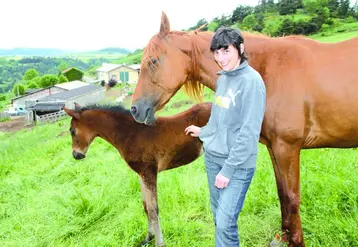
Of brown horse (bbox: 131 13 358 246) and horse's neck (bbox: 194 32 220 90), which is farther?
horse's neck (bbox: 194 32 220 90)

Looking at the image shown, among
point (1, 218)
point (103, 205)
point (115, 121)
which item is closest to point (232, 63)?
point (115, 121)

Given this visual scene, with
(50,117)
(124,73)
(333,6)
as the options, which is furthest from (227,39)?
(124,73)

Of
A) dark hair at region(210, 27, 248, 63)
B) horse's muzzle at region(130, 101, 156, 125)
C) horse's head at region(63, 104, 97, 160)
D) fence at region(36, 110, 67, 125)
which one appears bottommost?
fence at region(36, 110, 67, 125)

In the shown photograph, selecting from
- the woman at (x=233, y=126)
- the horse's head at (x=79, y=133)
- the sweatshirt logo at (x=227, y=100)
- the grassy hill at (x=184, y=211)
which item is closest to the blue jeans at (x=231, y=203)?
the woman at (x=233, y=126)

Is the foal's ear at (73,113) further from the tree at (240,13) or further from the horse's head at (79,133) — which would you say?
the tree at (240,13)

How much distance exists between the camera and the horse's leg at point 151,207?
352 centimetres

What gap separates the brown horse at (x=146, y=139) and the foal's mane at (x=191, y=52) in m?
0.92

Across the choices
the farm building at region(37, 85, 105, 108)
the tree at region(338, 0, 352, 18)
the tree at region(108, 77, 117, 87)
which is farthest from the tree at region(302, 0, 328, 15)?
the tree at region(108, 77, 117, 87)

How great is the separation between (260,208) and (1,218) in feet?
15.4

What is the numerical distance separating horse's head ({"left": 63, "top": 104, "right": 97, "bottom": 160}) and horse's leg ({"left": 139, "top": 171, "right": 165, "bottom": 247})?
104 cm

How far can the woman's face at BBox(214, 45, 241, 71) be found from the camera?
2072mm

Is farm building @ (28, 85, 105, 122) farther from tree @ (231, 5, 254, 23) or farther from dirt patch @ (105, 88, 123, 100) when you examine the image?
tree @ (231, 5, 254, 23)

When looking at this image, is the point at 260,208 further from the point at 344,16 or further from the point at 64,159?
the point at 344,16

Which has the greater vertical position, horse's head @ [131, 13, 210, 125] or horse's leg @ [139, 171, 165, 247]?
horse's head @ [131, 13, 210, 125]
